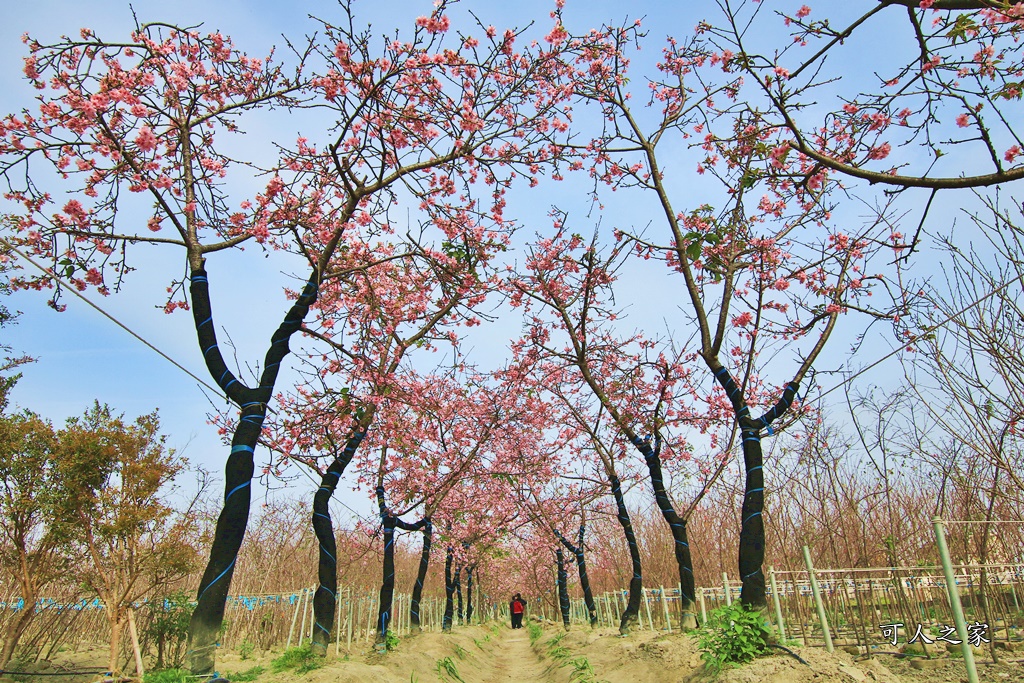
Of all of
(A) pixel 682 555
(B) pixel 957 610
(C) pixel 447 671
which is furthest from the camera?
(C) pixel 447 671

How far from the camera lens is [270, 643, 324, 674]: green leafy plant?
8.14m

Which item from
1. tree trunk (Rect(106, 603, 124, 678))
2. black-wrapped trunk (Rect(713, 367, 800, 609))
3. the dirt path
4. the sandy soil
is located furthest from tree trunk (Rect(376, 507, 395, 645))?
black-wrapped trunk (Rect(713, 367, 800, 609))

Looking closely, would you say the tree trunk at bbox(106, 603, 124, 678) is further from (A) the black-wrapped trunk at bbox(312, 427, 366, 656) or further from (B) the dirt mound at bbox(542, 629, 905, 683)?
(B) the dirt mound at bbox(542, 629, 905, 683)

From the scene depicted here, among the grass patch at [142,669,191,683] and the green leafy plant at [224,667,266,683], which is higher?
the grass patch at [142,669,191,683]

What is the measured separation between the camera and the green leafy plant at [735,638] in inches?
261

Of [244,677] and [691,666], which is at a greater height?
[244,677]

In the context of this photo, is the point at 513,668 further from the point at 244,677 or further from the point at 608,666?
the point at 244,677

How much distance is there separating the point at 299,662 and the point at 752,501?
6549mm

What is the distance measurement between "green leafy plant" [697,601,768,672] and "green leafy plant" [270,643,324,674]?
492cm

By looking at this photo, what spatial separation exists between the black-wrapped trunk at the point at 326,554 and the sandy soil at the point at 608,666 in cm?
47

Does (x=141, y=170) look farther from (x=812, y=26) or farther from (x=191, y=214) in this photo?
(x=812, y=26)

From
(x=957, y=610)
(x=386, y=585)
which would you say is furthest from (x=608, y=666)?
(x=957, y=610)

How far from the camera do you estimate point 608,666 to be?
1030cm

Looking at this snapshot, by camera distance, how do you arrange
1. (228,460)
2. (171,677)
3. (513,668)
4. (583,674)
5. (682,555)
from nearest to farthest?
(171,677) < (228,460) < (583,674) < (682,555) < (513,668)
